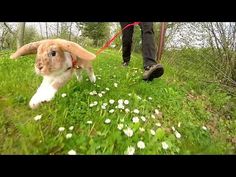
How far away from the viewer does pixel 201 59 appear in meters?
5.82

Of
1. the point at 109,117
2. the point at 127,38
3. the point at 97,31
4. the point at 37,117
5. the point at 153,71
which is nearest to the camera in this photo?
the point at 37,117

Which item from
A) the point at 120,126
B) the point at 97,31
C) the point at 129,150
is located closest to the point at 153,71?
the point at 120,126

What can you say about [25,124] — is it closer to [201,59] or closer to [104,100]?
[104,100]

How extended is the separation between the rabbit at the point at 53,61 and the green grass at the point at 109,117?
0.13 metres

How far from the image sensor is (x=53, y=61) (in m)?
2.79

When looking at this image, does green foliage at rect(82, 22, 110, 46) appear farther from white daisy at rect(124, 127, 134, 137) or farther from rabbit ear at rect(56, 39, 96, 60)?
white daisy at rect(124, 127, 134, 137)

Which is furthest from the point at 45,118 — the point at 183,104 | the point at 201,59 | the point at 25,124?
Answer: the point at 201,59

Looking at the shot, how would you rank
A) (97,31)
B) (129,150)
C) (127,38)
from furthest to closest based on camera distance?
(97,31) < (127,38) < (129,150)

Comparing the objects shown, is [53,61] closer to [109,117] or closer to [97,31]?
[109,117]

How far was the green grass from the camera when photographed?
2.24 m

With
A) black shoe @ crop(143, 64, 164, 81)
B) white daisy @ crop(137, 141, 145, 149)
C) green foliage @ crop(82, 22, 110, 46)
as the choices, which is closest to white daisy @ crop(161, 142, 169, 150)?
white daisy @ crop(137, 141, 145, 149)

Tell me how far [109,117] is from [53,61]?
2.81ft

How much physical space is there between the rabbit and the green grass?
0.41 feet
